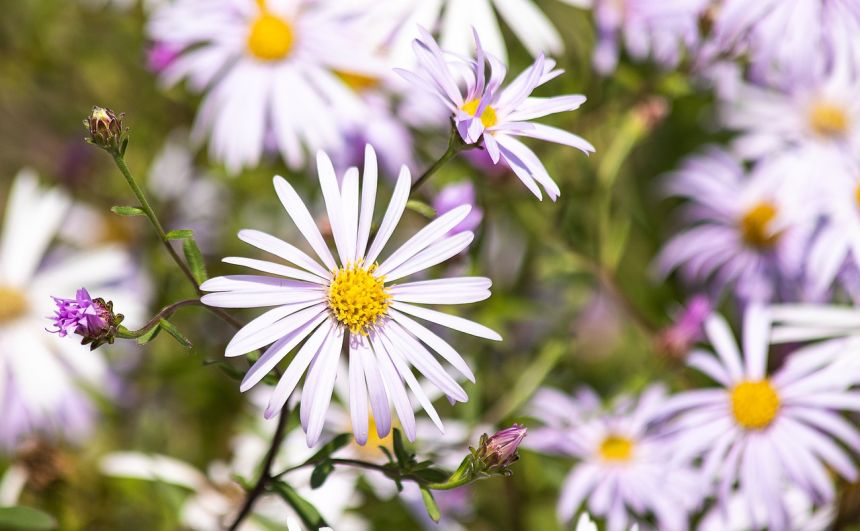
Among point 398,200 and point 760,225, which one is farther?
point 760,225

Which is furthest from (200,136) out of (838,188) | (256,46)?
(838,188)

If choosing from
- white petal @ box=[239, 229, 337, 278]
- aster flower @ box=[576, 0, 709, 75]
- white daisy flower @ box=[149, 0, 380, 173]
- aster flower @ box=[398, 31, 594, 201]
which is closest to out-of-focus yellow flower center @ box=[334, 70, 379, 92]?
white daisy flower @ box=[149, 0, 380, 173]

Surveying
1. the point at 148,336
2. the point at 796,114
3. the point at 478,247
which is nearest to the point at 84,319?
the point at 148,336

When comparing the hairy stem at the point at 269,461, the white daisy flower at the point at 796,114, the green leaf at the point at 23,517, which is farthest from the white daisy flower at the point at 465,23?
the green leaf at the point at 23,517

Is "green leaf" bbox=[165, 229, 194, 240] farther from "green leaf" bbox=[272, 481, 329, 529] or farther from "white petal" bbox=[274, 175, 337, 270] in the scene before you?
"green leaf" bbox=[272, 481, 329, 529]

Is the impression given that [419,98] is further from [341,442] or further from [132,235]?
[132,235]

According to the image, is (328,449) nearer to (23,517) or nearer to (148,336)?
(148,336)

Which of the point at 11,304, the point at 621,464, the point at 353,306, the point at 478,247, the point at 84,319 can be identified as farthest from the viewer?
the point at 11,304
